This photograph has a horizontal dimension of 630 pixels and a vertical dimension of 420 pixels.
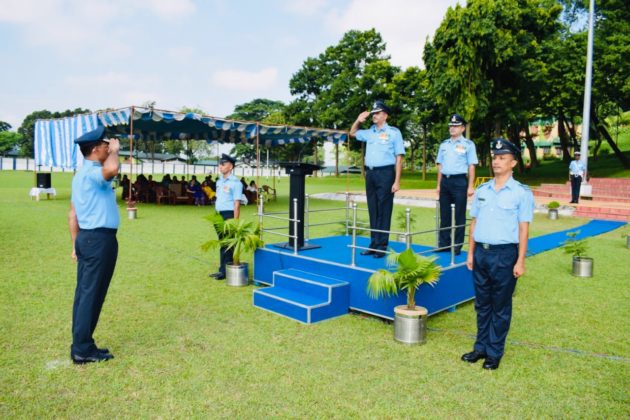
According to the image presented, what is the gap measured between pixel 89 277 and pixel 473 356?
315 centimetres

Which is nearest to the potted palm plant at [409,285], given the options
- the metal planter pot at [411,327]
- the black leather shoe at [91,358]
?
the metal planter pot at [411,327]

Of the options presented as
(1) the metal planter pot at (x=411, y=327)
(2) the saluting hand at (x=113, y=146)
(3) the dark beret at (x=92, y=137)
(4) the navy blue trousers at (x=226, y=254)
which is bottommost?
(1) the metal planter pot at (x=411, y=327)

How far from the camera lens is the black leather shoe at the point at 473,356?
4062 mm

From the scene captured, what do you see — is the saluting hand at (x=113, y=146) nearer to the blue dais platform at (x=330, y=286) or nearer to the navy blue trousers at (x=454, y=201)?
the blue dais platform at (x=330, y=286)

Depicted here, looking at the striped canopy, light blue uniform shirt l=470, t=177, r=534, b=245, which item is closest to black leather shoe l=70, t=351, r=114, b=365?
light blue uniform shirt l=470, t=177, r=534, b=245

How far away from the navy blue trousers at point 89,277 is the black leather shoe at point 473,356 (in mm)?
2941

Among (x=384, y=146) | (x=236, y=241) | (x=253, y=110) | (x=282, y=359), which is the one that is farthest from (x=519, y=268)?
(x=253, y=110)

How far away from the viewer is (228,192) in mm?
7012

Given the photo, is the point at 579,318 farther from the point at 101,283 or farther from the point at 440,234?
the point at 101,283

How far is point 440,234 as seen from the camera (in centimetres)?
666

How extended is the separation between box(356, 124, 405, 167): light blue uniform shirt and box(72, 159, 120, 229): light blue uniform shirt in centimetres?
309

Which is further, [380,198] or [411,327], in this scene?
[380,198]

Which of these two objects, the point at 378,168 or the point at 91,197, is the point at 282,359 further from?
the point at 378,168

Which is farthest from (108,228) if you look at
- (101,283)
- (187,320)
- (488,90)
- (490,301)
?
(488,90)
